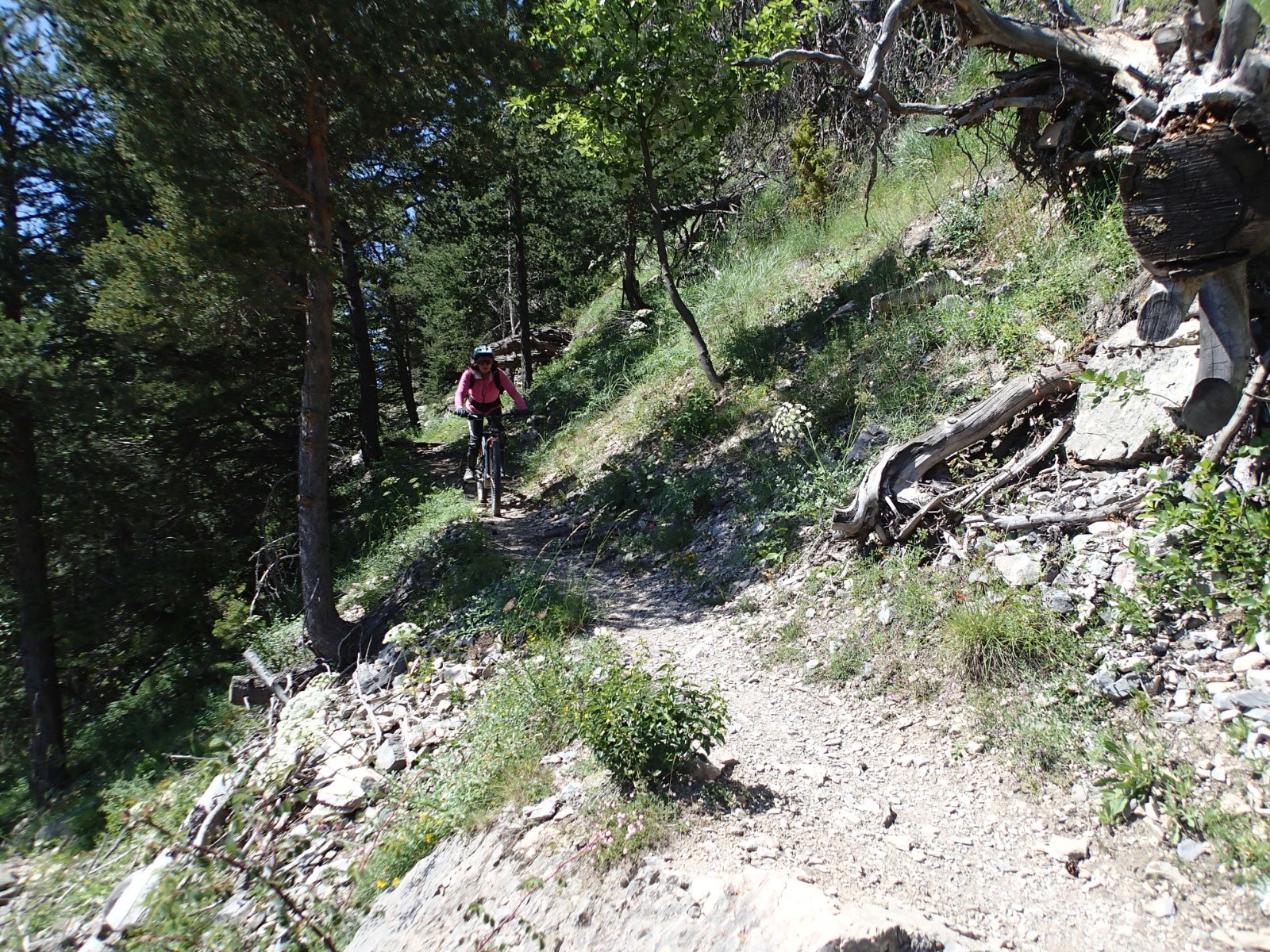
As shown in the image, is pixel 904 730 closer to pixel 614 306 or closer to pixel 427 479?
pixel 427 479

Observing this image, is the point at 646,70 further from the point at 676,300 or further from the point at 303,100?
the point at 303,100

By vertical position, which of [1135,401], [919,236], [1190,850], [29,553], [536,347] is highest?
[29,553]

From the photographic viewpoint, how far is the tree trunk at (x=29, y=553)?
10.0m

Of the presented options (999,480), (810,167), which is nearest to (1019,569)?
(999,480)

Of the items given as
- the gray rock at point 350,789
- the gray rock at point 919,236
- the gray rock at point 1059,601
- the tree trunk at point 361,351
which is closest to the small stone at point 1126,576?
the gray rock at point 1059,601

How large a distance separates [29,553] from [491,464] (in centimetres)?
648

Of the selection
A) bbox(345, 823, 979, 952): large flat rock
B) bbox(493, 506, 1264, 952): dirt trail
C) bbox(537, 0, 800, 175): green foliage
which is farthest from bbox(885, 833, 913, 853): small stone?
bbox(537, 0, 800, 175): green foliage

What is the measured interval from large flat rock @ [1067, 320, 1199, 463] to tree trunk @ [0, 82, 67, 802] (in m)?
11.7

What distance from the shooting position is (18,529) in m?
10.5

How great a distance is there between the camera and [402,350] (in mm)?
21781

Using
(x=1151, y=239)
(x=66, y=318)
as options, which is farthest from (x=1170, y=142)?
(x=66, y=318)

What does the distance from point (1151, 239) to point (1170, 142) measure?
43 centimetres

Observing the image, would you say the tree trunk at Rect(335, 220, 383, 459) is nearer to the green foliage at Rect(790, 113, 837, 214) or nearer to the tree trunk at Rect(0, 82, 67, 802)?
the tree trunk at Rect(0, 82, 67, 802)

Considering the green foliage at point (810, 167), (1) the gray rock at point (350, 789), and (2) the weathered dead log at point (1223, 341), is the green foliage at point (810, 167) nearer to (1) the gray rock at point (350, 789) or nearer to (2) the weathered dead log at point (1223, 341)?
(2) the weathered dead log at point (1223, 341)
